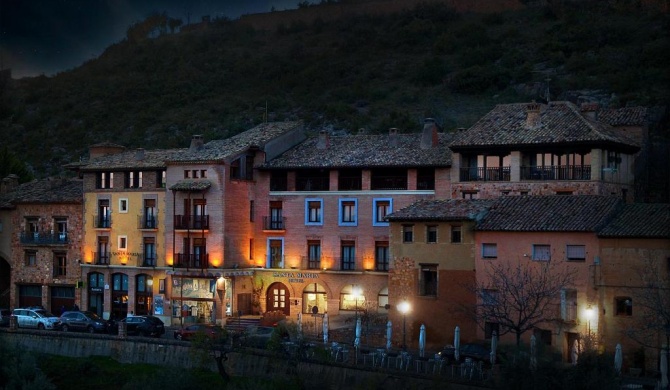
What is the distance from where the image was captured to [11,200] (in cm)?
6744

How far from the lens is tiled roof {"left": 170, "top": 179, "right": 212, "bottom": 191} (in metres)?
59.7

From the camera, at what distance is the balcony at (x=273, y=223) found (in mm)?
61750

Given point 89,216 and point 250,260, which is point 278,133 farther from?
point 89,216

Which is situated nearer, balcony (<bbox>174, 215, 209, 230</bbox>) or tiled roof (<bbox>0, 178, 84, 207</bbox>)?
balcony (<bbox>174, 215, 209, 230</bbox>)

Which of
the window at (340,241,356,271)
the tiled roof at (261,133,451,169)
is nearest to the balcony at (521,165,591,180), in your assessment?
the tiled roof at (261,133,451,169)

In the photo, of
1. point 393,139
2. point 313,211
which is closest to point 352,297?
point 313,211

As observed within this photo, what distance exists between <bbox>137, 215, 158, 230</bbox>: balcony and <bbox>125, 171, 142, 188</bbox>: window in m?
1.96

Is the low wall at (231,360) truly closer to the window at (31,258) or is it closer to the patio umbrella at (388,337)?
the patio umbrella at (388,337)

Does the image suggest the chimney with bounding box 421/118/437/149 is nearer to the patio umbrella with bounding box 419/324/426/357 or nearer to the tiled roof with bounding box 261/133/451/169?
the tiled roof with bounding box 261/133/451/169

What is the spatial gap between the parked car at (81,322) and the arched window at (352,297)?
1315 cm

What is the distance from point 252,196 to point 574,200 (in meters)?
21.5

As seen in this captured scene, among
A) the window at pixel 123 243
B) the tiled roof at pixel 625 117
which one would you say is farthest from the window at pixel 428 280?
the window at pixel 123 243

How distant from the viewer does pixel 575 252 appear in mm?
44562

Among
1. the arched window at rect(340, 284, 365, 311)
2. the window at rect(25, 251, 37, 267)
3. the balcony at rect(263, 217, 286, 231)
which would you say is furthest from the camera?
the window at rect(25, 251, 37, 267)
